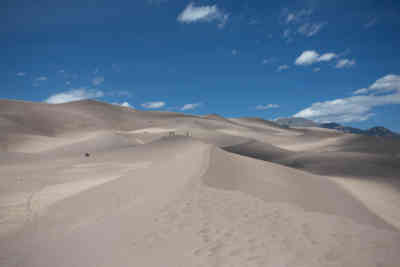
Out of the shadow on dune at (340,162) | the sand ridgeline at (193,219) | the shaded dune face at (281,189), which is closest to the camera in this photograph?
the sand ridgeline at (193,219)

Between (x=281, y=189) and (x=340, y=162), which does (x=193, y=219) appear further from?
(x=340, y=162)

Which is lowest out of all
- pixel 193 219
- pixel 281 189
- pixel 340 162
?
pixel 193 219

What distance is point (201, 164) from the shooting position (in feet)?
38.7

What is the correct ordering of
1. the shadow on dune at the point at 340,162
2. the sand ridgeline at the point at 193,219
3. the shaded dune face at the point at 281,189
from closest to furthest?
the sand ridgeline at the point at 193,219 → the shaded dune face at the point at 281,189 → the shadow on dune at the point at 340,162

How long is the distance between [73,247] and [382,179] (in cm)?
2005

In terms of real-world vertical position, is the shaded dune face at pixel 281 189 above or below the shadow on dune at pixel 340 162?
below

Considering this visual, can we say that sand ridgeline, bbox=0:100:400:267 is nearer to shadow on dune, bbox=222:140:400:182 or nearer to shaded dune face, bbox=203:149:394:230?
shaded dune face, bbox=203:149:394:230

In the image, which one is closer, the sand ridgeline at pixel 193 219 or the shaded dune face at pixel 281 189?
the sand ridgeline at pixel 193 219

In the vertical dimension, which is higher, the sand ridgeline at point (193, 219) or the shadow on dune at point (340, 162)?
the shadow on dune at point (340, 162)

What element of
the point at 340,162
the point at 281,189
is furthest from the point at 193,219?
the point at 340,162

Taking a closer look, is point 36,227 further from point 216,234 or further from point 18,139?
point 18,139

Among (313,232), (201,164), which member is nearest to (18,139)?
(201,164)

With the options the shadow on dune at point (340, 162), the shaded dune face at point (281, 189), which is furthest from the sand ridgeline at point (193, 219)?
the shadow on dune at point (340, 162)

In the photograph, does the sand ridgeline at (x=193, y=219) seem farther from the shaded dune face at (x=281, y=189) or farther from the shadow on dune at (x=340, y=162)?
the shadow on dune at (x=340, y=162)
